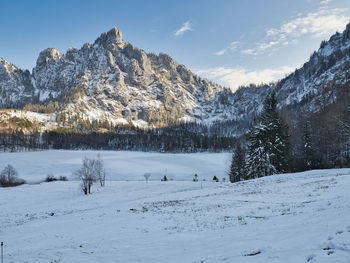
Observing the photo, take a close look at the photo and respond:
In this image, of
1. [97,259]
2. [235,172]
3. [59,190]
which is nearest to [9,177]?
[59,190]

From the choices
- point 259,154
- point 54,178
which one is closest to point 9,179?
point 54,178

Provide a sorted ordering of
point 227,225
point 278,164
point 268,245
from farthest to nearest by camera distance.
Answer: point 278,164 < point 227,225 < point 268,245

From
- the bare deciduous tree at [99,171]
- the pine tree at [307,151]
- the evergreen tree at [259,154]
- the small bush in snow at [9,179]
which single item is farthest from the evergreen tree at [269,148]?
the small bush in snow at [9,179]

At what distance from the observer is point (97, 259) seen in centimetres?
1023

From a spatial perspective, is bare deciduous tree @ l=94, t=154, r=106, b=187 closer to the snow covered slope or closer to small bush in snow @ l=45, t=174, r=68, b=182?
small bush in snow @ l=45, t=174, r=68, b=182

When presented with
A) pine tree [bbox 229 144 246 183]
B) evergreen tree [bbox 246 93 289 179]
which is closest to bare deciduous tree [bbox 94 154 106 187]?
pine tree [bbox 229 144 246 183]

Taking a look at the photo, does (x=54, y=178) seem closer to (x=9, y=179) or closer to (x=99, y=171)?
(x=9, y=179)

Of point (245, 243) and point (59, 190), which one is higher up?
point (245, 243)

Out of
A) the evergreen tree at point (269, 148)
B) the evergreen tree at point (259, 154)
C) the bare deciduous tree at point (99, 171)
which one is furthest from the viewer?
the bare deciduous tree at point (99, 171)

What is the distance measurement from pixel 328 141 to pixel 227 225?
6846 centimetres

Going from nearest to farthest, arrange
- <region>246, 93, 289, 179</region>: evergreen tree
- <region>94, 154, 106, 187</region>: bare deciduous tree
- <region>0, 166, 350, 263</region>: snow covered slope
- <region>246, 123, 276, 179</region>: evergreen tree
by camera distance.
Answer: <region>0, 166, 350, 263</region>: snow covered slope, <region>246, 93, 289, 179</region>: evergreen tree, <region>246, 123, 276, 179</region>: evergreen tree, <region>94, 154, 106, 187</region>: bare deciduous tree

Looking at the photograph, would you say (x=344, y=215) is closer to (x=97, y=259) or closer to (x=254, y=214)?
(x=254, y=214)

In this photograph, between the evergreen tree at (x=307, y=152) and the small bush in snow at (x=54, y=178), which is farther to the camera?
the small bush in snow at (x=54, y=178)

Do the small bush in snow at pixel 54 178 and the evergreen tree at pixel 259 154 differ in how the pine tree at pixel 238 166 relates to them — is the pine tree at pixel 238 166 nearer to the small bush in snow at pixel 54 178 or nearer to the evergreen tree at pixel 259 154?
the evergreen tree at pixel 259 154
